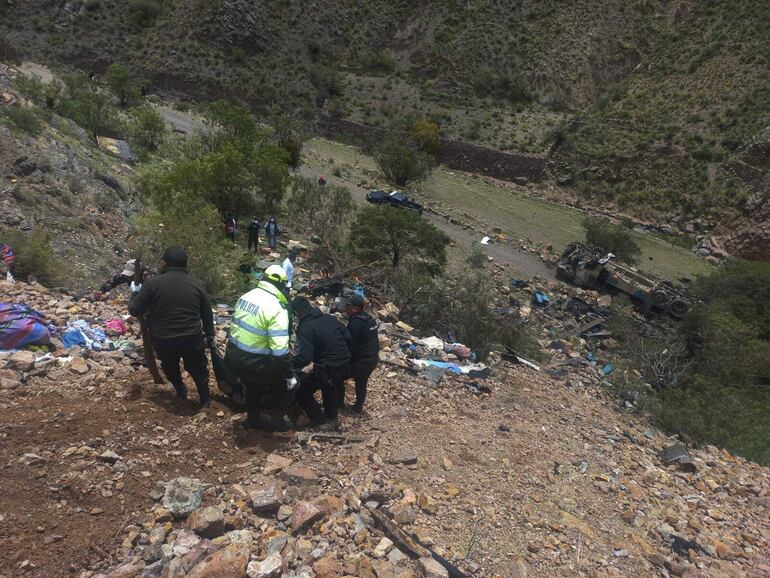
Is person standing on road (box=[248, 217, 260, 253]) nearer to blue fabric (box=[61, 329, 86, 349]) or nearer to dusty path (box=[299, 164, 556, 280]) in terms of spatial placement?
blue fabric (box=[61, 329, 86, 349])

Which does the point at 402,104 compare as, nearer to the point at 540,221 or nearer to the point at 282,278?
the point at 540,221

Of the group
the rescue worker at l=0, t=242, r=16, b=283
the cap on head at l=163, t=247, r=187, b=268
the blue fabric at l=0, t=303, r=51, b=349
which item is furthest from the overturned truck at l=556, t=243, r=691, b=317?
the rescue worker at l=0, t=242, r=16, b=283

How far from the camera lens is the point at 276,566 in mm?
2678

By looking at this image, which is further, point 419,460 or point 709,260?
point 709,260

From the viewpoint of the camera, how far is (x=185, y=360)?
384cm

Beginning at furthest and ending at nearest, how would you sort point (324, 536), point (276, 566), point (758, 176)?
point (758, 176), point (324, 536), point (276, 566)

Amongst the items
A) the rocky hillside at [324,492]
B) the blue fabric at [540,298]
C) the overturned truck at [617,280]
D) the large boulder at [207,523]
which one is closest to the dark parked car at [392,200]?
the overturned truck at [617,280]

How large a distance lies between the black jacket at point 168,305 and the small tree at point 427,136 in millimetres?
33383

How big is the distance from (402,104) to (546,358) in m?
37.6

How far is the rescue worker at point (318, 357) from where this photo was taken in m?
4.08

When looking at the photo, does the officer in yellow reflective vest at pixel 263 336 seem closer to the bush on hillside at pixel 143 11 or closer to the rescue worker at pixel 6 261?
the rescue worker at pixel 6 261

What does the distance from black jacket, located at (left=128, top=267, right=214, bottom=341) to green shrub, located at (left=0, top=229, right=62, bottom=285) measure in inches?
132

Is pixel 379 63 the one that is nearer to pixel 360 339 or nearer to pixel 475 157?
pixel 475 157

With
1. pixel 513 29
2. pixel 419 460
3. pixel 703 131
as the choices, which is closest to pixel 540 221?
pixel 703 131
